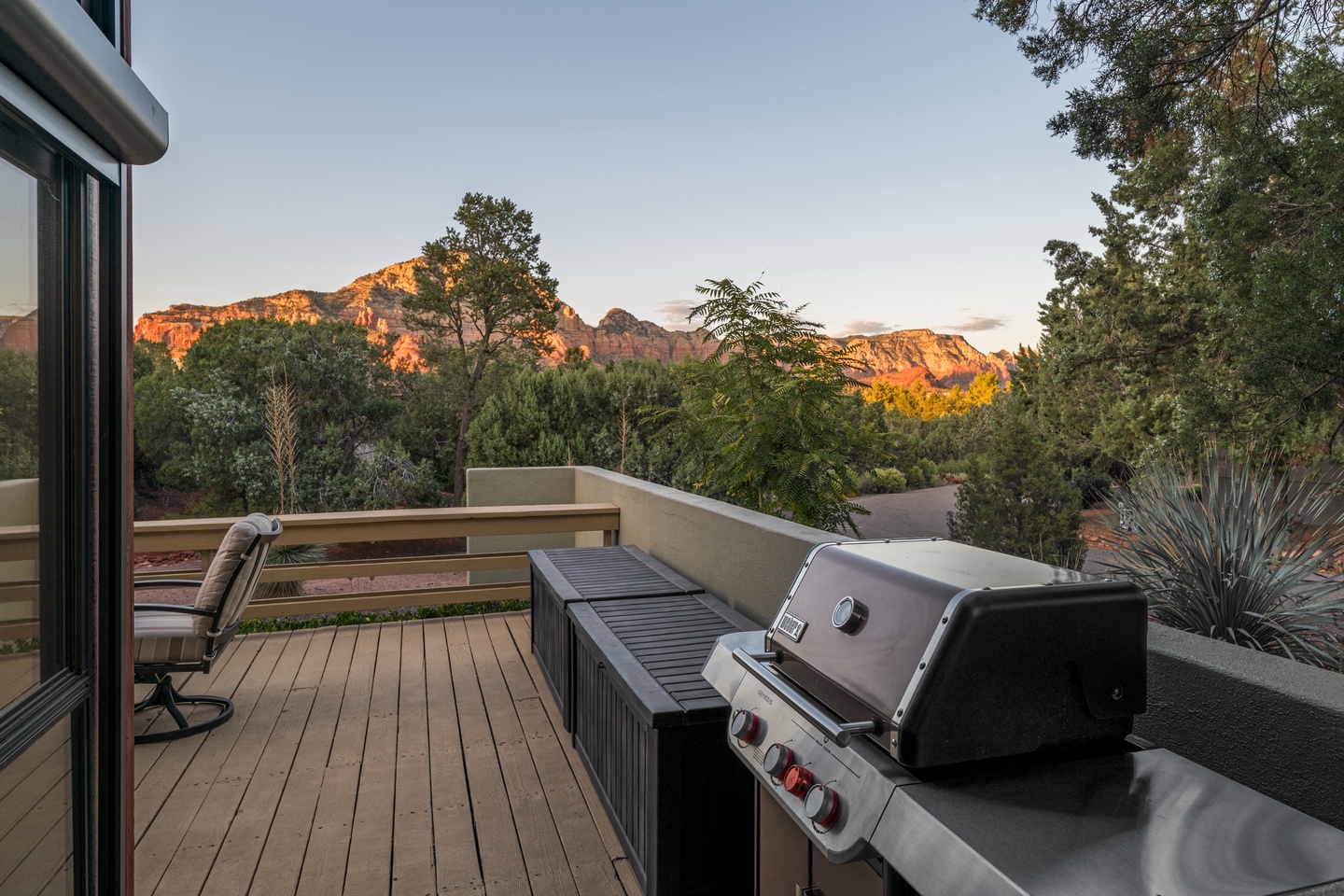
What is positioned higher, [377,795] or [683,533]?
[683,533]

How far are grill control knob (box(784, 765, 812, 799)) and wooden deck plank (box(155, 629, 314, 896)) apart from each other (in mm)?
1782

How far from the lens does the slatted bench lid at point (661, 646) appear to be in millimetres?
1833

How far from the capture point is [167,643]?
2.99 metres

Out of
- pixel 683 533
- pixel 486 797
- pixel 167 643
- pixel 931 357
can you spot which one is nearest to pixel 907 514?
pixel 683 533

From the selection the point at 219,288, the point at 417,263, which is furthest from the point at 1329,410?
the point at 219,288

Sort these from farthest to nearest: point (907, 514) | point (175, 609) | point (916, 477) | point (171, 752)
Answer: point (916, 477) < point (907, 514) < point (175, 609) < point (171, 752)

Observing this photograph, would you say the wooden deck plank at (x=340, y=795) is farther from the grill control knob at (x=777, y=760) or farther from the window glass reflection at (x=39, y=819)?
the grill control knob at (x=777, y=760)

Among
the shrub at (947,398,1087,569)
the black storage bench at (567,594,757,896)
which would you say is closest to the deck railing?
the black storage bench at (567,594,757,896)

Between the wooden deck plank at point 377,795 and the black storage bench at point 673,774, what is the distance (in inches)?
26.2

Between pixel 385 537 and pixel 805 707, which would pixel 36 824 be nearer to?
pixel 805 707

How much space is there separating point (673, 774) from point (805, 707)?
77cm

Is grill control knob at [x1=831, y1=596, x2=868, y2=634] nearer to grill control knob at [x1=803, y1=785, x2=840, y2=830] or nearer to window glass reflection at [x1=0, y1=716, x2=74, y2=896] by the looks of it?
grill control knob at [x1=803, y1=785, x2=840, y2=830]

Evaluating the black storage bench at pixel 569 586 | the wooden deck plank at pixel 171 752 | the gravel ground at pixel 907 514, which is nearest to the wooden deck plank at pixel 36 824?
the wooden deck plank at pixel 171 752

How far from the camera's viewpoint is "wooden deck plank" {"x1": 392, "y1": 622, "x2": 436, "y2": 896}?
6.92 ft
